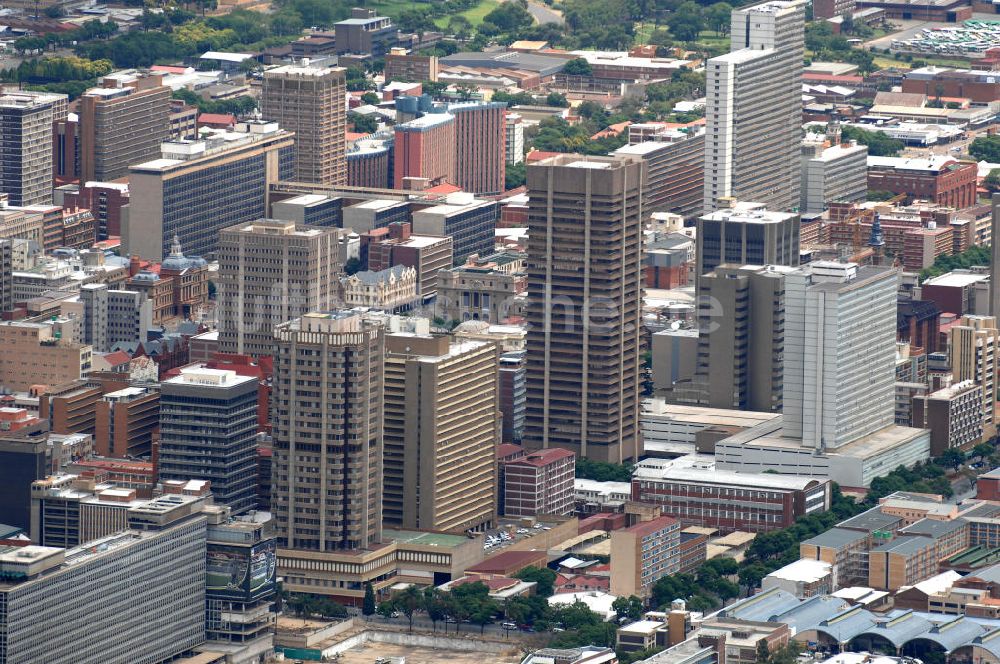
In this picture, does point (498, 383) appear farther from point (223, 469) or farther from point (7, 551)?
point (7, 551)

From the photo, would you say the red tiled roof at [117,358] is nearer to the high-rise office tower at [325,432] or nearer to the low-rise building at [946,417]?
the high-rise office tower at [325,432]

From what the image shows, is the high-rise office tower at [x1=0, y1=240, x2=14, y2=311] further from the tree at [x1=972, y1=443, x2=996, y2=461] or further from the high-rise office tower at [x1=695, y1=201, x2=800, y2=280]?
the tree at [x1=972, y1=443, x2=996, y2=461]

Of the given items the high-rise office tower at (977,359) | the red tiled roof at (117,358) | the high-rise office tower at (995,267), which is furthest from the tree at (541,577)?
the high-rise office tower at (995,267)

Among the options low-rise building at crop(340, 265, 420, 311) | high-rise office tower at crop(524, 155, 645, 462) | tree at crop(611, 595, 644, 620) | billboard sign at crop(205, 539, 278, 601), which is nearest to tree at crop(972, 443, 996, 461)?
high-rise office tower at crop(524, 155, 645, 462)

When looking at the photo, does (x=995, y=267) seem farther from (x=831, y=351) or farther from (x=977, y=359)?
(x=831, y=351)

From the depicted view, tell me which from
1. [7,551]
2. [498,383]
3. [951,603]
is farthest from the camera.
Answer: [498,383]

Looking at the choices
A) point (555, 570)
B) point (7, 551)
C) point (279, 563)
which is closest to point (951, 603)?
point (555, 570)

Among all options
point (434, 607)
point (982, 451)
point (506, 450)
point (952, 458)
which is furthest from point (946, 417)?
point (434, 607)
